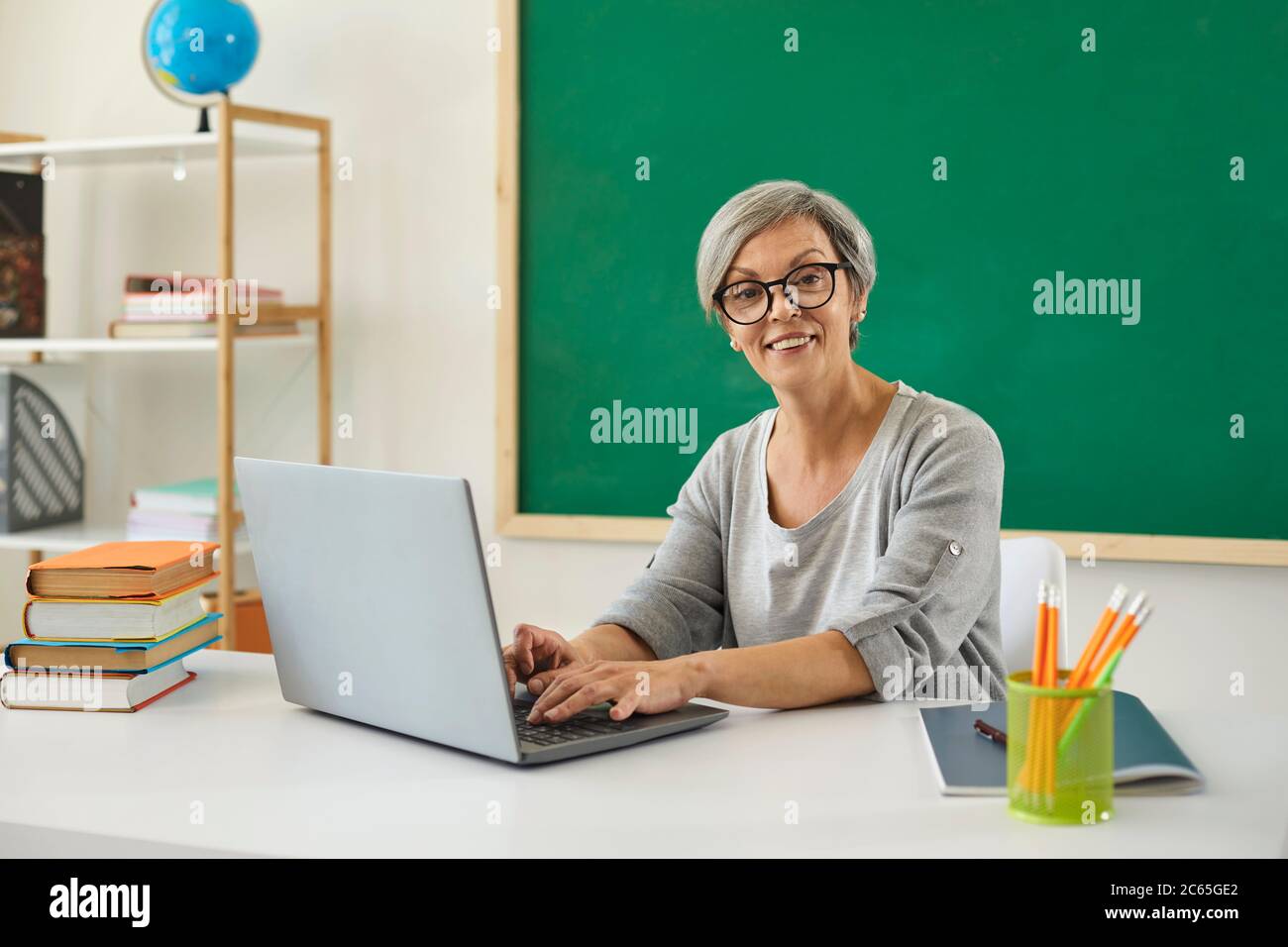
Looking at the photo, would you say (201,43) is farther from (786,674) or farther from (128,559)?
(786,674)

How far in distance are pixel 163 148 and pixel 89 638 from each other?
197cm

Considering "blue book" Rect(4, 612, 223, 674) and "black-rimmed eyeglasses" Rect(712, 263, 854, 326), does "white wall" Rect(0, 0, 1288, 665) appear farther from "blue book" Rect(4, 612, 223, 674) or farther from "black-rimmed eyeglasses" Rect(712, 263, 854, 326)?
"blue book" Rect(4, 612, 223, 674)

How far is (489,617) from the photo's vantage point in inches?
44.7

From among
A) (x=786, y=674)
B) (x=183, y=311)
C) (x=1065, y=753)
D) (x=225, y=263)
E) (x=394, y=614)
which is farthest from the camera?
(x=183, y=311)

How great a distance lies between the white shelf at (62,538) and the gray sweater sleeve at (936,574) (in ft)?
6.51

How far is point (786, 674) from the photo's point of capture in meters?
1.41

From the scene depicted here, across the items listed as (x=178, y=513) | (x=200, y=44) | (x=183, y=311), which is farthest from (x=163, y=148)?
(x=178, y=513)

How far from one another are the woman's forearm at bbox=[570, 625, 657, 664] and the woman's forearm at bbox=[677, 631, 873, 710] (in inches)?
8.7

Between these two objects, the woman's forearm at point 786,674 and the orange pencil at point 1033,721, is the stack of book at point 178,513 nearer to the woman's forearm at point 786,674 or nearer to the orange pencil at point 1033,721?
the woman's forearm at point 786,674

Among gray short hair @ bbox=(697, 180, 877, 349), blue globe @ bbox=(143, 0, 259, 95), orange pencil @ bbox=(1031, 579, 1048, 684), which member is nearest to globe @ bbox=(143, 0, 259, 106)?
blue globe @ bbox=(143, 0, 259, 95)
